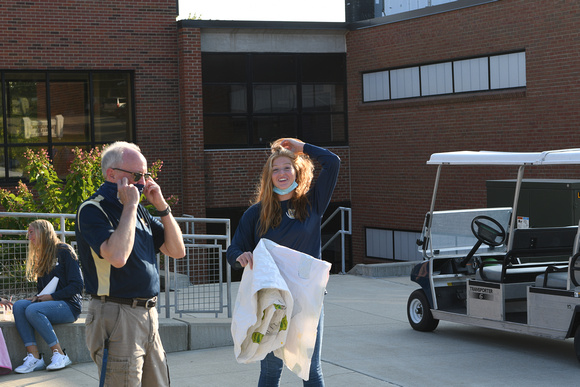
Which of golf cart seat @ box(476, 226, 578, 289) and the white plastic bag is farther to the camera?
golf cart seat @ box(476, 226, 578, 289)

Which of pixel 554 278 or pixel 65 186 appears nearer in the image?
pixel 554 278

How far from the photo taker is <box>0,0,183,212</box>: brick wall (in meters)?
18.8

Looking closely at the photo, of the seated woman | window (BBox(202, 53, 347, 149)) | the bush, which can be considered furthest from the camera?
window (BBox(202, 53, 347, 149))

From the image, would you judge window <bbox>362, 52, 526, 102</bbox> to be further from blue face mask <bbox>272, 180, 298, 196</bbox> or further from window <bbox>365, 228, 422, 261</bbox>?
blue face mask <bbox>272, 180, 298, 196</bbox>

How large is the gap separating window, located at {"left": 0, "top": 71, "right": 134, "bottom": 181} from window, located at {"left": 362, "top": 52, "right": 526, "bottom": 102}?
20.5ft

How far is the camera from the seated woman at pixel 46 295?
7250 millimetres

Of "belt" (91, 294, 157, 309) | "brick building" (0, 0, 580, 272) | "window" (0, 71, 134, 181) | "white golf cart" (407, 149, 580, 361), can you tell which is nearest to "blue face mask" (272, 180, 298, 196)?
"belt" (91, 294, 157, 309)

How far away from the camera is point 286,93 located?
21.2m

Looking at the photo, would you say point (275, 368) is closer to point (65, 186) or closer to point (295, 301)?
point (295, 301)

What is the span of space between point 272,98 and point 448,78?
466 centimetres

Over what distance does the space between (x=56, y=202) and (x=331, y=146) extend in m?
10.2

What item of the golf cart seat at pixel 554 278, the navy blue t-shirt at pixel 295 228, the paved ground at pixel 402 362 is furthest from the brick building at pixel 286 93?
the navy blue t-shirt at pixel 295 228

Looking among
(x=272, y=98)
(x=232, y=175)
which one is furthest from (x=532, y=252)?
(x=272, y=98)

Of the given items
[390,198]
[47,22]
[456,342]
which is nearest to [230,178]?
[390,198]
